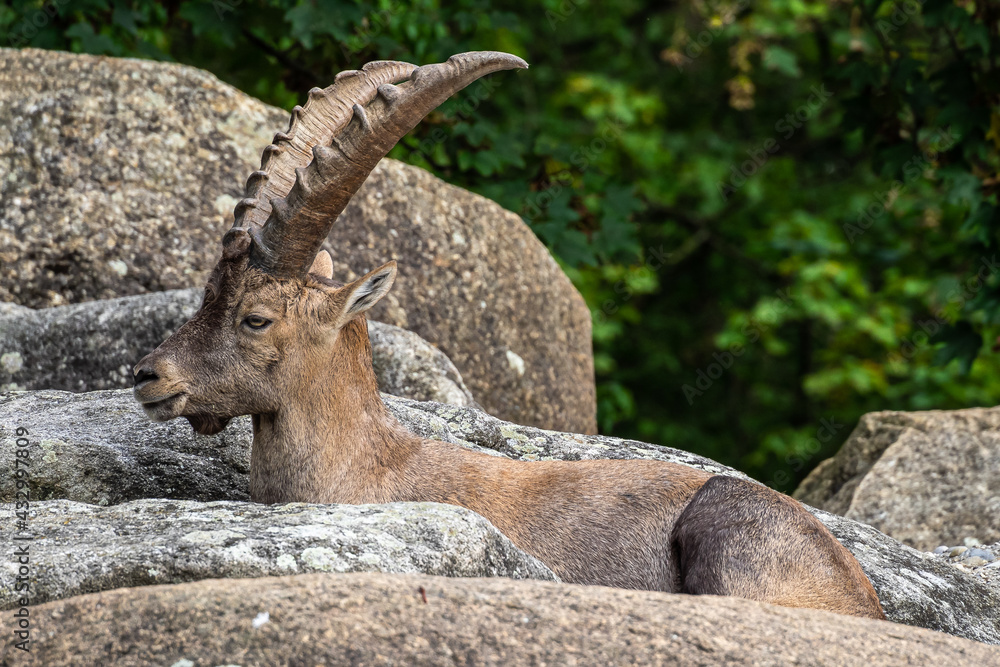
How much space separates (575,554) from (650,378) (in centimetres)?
1300

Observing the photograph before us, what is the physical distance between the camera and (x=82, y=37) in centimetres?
943

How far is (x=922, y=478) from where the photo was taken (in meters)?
8.09

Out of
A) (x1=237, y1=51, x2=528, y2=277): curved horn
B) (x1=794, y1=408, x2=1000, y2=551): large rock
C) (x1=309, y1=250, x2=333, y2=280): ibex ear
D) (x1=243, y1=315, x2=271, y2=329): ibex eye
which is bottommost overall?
(x1=794, y1=408, x2=1000, y2=551): large rock

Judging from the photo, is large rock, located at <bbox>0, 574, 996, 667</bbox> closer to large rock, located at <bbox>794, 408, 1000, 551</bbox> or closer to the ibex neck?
the ibex neck

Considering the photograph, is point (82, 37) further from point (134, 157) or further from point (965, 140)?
point (965, 140)

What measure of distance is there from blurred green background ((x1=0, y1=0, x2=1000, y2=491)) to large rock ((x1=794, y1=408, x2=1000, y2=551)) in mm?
1744

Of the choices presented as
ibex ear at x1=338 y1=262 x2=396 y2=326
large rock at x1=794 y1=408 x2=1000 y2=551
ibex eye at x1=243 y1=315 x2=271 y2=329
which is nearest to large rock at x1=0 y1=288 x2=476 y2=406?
ibex eye at x1=243 y1=315 x2=271 y2=329

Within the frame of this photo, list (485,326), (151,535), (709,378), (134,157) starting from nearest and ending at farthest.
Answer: (151,535) → (134,157) → (485,326) → (709,378)

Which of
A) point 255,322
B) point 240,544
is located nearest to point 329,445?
point 255,322

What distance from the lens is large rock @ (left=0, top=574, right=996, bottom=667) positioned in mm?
3123

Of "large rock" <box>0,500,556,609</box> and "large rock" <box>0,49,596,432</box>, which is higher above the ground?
"large rock" <box>0,49,596,432</box>

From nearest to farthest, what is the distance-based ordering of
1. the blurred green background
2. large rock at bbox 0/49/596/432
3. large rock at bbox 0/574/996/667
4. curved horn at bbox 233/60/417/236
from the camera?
large rock at bbox 0/574/996/667 → curved horn at bbox 233/60/417/236 → large rock at bbox 0/49/596/432 → the blurred green background

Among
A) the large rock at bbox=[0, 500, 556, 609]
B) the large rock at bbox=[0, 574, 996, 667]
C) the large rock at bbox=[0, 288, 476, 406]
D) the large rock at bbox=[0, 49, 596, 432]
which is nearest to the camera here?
the large rock at bbox=[0, 574, 996, 667]

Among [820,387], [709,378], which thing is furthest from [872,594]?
[709,378]
